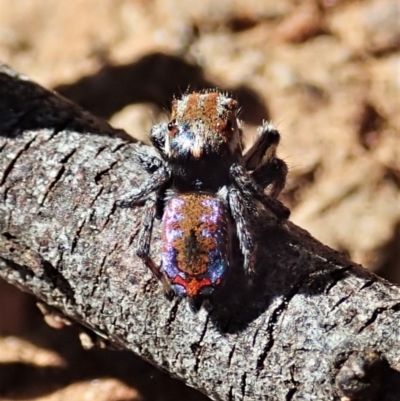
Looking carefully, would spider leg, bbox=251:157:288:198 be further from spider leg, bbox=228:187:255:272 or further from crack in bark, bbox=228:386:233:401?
crack in bark, bbox=228:386:233:401

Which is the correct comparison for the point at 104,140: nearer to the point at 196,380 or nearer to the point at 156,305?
the point at 156,305

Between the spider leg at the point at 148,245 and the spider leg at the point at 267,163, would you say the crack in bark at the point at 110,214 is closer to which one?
the spider leg at the point at 148,245

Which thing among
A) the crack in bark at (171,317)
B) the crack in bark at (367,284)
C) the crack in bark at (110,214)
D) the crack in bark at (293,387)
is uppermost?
the crack in bark at (110,214)

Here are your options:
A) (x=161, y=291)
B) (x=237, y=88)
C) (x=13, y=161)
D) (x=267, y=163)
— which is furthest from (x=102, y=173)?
(x=237, y=88)

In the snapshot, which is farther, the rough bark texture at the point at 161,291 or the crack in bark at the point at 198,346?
the crack in bark at the point at 198,346

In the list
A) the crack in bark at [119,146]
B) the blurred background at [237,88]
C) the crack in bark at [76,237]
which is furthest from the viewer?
the blurred background at [237,88]

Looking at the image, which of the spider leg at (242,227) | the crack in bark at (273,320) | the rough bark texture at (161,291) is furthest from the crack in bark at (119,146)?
the crack in bark at (273,320)
